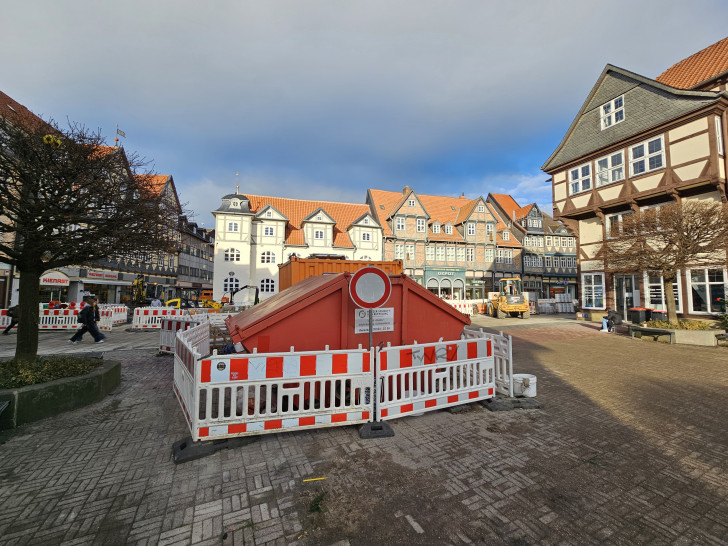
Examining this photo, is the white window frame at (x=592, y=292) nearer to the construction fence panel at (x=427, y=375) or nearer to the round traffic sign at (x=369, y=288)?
the construction fence panel at (x=427, y=375)

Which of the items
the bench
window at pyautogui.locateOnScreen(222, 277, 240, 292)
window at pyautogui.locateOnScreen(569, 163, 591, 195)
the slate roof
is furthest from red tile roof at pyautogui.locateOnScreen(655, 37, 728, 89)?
window at pyautogui.locateOnScreen(222, 277, 240, 292)

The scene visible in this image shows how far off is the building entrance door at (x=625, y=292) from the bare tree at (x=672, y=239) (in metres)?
→ 4.28

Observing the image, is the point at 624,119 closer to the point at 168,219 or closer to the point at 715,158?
the point at 715,158

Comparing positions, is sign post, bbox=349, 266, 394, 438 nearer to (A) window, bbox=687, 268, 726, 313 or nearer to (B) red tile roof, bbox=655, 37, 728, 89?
(A) window, bbox=687, 268, 726, 313

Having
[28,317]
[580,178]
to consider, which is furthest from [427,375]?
[580,178]

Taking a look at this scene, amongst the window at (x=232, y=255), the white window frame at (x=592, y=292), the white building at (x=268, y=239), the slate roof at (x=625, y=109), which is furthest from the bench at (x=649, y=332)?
the window at (x=232, y=255)

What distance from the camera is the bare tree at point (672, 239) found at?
1151 cm

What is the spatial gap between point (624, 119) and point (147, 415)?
2570 cm

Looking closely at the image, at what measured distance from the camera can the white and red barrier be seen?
3686mm

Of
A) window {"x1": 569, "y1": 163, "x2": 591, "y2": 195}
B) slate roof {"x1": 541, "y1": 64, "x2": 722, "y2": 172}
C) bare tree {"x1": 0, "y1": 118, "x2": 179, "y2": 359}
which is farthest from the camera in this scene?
window {"x1": 569, "y1": 163, "x2": 591, "y2": 195}

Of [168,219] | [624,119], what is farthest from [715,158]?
[168,219]

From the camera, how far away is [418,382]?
14.9 ft

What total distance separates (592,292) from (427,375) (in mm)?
20935

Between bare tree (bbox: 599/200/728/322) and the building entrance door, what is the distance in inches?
168
